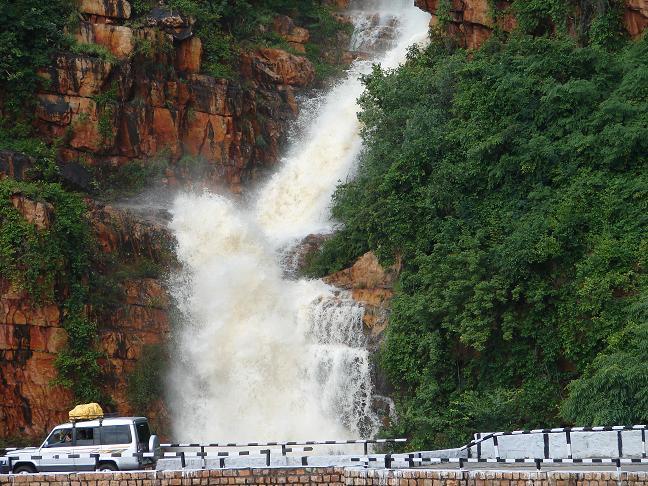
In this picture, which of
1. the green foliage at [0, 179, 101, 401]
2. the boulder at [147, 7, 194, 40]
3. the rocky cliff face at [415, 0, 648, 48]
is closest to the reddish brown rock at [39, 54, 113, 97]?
the boulder at [147, 7, 194, 40]

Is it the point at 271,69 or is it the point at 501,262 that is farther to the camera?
the point at 271,69

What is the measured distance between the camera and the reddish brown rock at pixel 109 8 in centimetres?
5116

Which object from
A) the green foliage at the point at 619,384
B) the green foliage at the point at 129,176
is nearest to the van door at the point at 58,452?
the green foliage at the point at 619,384

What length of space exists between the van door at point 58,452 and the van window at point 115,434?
901 mm

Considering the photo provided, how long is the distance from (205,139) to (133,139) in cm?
331

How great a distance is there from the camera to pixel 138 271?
43.7m

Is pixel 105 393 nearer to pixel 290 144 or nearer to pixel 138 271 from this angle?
pixel 138 271

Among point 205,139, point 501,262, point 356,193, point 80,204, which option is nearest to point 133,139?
point 205,139

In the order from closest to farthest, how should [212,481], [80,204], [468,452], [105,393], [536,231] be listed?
[212,481] < [468,452] < [536,231] < [105,393] < [80,204]

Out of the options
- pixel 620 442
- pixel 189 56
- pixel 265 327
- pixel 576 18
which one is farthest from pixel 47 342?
pixel 576 18

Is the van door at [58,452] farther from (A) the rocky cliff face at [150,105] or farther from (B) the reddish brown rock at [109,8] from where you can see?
(B) the reddish brown rock at [109,8]

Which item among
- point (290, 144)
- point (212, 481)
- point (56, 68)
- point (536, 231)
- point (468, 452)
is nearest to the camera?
point (212, 481)

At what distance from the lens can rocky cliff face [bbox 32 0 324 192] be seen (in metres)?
48.8

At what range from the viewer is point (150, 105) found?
5069 centimetres
